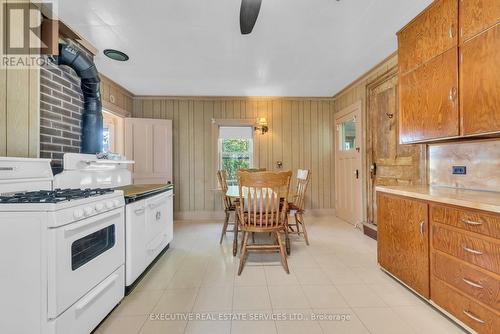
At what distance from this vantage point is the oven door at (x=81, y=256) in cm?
118

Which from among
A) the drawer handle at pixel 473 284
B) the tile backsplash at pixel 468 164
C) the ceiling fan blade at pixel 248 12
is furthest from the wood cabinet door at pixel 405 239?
the ceiling fan blade at pixel 248 12

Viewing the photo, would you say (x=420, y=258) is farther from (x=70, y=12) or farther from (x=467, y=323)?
(x=70, y=12)

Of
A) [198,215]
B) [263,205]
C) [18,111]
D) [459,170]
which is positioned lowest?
[198,215]

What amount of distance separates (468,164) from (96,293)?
121 inches

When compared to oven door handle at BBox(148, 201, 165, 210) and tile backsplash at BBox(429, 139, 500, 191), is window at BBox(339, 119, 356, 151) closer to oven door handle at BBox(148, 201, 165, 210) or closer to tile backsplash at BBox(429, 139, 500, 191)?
tile backsplash at BBox(429, 139, 500, 191)

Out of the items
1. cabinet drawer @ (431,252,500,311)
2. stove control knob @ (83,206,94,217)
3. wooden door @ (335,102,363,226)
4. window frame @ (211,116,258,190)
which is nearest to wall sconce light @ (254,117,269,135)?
window frame @ (211,116,258,190)

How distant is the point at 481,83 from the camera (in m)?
1.57

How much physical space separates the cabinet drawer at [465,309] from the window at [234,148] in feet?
11.6

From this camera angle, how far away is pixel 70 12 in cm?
212

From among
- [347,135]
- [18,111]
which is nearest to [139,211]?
[18,111]

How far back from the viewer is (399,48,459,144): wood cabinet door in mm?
1779

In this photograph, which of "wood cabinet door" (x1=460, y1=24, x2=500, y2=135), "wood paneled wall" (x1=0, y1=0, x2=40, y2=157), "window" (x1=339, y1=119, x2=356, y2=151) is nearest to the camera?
"wood cabinet door" (x1=460, y1=24, x2=500, y2=135)

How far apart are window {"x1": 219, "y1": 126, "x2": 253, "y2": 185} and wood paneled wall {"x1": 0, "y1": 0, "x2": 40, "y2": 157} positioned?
3.04m

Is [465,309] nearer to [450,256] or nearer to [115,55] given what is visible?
[450,256]
